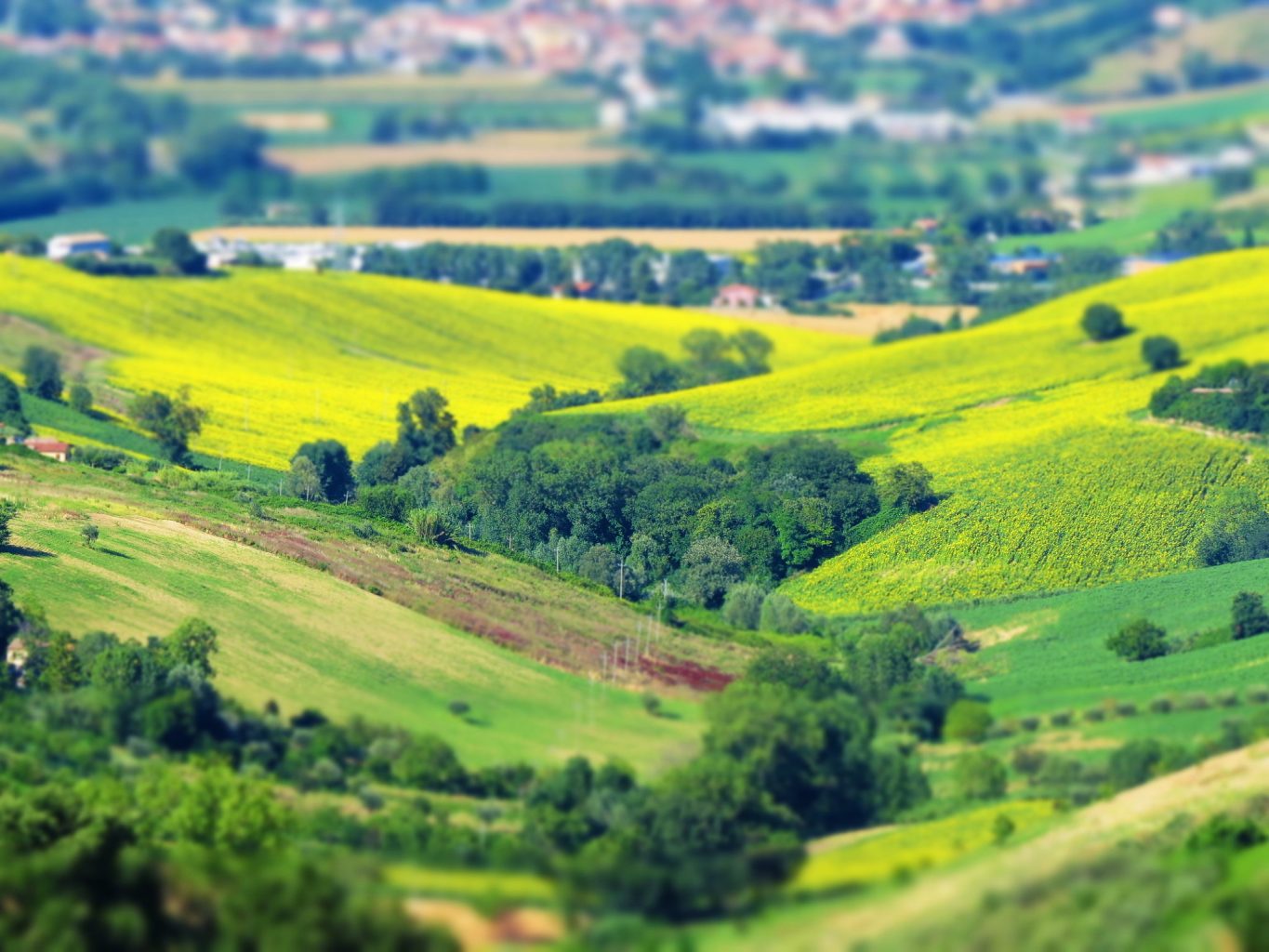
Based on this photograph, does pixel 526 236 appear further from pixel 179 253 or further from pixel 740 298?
pixel 179 253

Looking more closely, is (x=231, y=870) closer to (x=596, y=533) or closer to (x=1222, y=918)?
(x=1222, y=918)

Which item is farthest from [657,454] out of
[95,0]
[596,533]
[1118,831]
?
[95,0]

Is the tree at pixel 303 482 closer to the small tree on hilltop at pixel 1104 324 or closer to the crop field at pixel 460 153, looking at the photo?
the small tree on hilltop at pixel 1104 324

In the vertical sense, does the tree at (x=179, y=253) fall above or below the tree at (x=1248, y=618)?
above

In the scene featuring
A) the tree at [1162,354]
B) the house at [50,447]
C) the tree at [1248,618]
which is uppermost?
the tree at [1162,354]

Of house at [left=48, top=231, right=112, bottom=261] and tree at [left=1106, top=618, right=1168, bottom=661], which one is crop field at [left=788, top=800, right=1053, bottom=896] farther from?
house at [left=48, top=231, right=112, bottom=261]

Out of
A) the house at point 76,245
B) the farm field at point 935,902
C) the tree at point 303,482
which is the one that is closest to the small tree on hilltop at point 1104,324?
the tree at point 303,482

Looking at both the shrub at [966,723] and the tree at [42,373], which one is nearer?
the shrub at [966,723]
